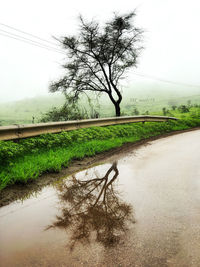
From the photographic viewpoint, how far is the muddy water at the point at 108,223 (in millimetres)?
2194

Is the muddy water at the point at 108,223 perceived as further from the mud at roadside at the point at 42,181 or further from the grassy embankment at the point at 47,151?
the grassy embankment at the point at 47,151

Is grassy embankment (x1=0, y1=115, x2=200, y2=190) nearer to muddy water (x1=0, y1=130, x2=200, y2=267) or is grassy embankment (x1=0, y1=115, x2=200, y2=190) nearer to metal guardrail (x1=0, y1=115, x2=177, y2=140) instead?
metal guardrail (x1=0, y1=115, x2=177, y2=140)

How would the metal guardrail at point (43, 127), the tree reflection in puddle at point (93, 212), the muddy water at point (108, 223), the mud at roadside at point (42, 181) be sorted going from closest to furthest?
the muddy water at point (108, 223)
the tree reflection in puddle at point (93, 212)
the mud at roadside at point (42, 181)
the metal guardrail at point (43, 127)

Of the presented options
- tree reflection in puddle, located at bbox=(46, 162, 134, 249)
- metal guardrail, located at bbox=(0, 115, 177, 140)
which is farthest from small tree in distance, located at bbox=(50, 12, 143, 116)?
tree reflection in puddle, located at bbox=(46, 162, 134, 249)

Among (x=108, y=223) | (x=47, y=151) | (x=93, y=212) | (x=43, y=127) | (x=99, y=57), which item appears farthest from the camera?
(x=99, y=57)

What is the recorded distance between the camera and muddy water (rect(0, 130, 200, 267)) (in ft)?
7.20

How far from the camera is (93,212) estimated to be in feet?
10.1

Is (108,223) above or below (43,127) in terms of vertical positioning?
below

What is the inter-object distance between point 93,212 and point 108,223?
35cm

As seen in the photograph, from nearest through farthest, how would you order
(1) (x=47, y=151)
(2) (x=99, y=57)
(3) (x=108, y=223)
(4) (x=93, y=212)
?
(3) (x=108, y=223)
(4) (x=93, y=212)
(1) (x=47, y=151)
(2) (x=99, y=57)

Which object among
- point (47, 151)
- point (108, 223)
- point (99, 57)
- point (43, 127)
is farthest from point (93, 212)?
point (99, 57)

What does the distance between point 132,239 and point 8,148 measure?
410 centimetres

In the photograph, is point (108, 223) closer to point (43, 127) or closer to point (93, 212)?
point (93, 212)

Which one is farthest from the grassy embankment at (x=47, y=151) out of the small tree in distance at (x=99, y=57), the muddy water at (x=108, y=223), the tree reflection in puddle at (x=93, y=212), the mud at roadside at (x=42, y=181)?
the small tree in distance at (x=99, y=57)
